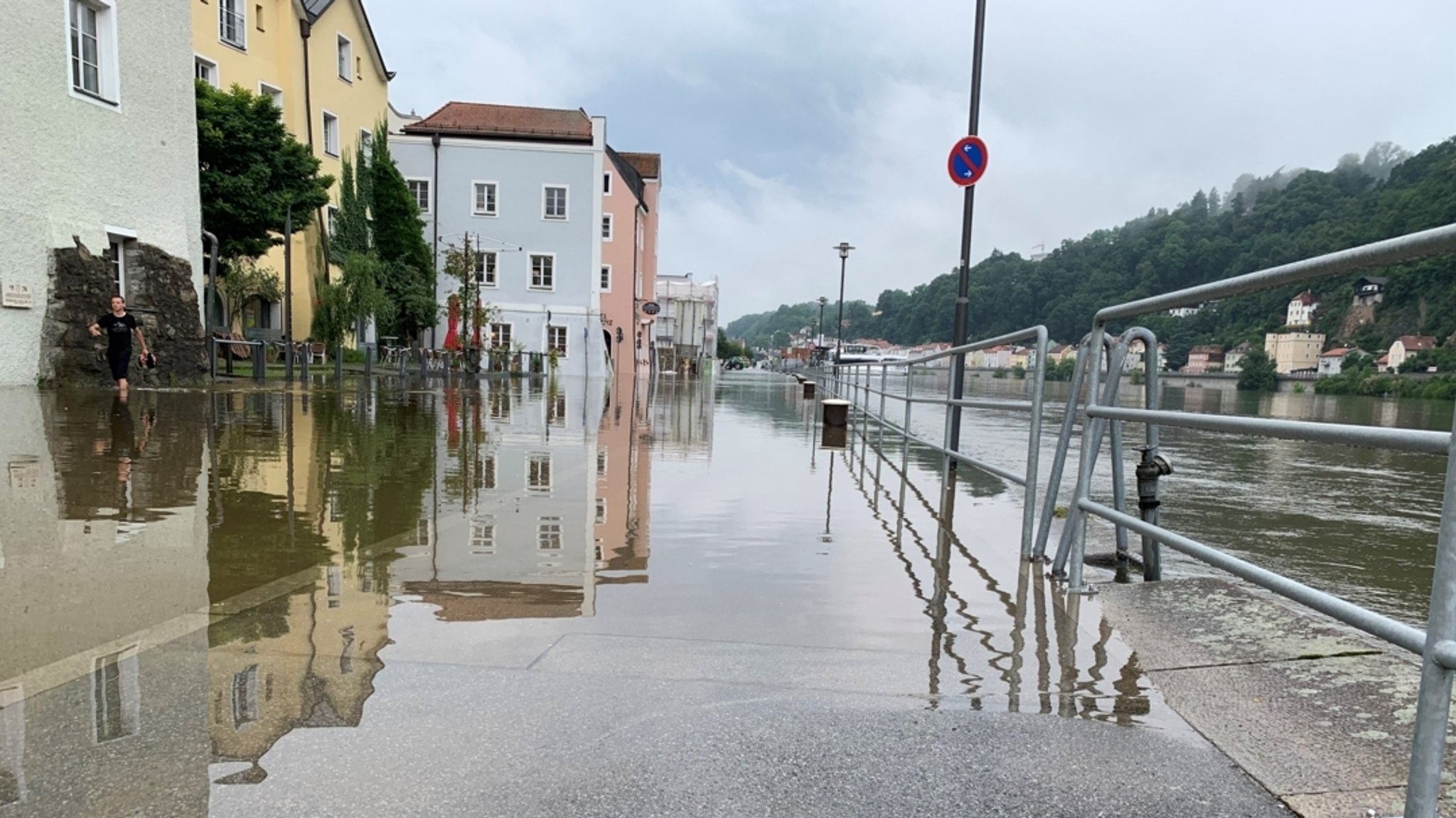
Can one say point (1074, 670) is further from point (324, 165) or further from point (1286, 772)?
point (324, 165)

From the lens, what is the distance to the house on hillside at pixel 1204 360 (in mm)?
4043

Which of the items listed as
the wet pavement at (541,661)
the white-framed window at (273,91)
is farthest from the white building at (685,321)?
the wet pavement at (541,661)

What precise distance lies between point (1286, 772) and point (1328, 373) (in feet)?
8.02

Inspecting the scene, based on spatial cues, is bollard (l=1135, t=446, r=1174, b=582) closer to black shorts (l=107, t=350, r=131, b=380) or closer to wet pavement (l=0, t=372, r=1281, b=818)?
wet pavement (l=0, t=372, r=1281, b=818)

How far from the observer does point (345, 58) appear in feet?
98.6

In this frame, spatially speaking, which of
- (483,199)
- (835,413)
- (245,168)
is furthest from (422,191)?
(835,413)

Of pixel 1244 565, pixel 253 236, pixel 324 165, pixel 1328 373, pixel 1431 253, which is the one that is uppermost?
pixel 324 165

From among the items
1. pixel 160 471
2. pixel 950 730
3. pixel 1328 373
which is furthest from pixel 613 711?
pixel 160 471

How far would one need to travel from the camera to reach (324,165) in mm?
28812

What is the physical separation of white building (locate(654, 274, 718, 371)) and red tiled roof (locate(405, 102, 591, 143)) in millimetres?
14405

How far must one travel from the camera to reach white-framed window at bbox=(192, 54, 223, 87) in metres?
23.4

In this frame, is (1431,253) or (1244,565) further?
(1244,565)

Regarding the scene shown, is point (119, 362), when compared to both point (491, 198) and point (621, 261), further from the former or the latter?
point (621, 261)

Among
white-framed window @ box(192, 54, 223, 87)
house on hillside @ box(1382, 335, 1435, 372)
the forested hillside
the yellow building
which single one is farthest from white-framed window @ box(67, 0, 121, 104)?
house on hillside @ box(1382, 335, 1435, 372)
